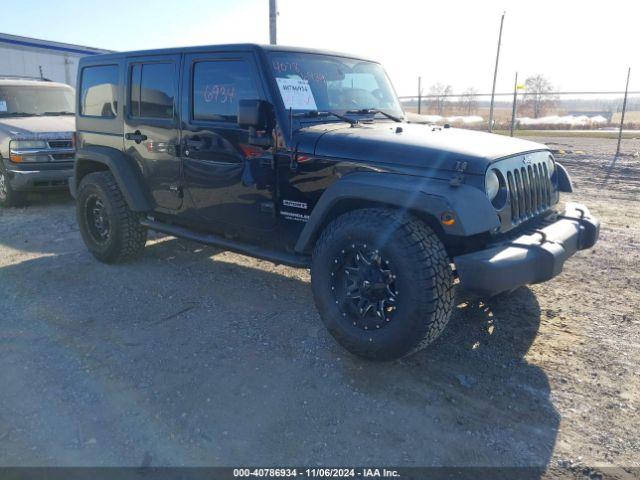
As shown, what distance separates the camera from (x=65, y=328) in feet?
13.0

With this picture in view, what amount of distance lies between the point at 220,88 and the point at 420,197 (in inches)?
78.8

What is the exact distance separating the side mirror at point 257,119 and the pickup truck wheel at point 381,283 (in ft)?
2.93

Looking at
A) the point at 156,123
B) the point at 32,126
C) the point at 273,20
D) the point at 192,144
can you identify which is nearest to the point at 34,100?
the point at 32,126

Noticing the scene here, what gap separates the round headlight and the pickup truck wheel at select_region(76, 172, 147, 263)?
3.51 metres

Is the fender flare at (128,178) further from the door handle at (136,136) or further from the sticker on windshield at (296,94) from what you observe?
the sticker on windshield at (296,94)

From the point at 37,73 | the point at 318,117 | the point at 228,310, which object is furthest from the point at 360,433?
the point at 37,73

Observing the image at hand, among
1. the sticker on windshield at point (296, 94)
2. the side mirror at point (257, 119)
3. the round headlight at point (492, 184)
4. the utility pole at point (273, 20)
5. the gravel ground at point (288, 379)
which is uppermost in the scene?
the utility pole at point (273, 20)

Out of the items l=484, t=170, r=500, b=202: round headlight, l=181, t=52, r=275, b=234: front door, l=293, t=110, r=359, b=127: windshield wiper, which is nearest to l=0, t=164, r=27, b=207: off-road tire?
l=181, t=52, r=275, b=234: front door

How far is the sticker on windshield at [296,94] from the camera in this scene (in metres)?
3.83

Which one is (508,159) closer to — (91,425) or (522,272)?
(522,272)

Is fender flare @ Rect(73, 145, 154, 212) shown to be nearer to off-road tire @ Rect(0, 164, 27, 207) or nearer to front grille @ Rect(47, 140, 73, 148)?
front grille @ Rect(47, 140, 73, 148)

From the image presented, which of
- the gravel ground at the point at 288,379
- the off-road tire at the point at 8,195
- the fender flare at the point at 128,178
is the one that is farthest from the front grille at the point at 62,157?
the gravel ground at the point at 288,379

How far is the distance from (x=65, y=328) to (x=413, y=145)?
2877 mm

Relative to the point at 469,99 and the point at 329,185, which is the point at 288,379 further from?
the point at 469,99
